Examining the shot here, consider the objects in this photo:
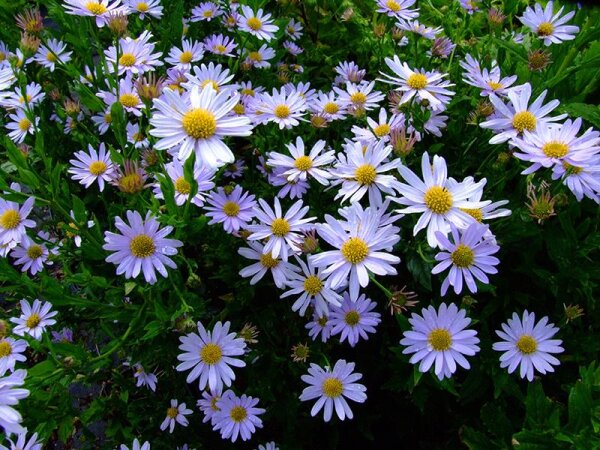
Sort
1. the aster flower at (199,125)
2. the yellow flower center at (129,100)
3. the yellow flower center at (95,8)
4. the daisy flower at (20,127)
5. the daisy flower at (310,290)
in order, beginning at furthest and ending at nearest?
the daisy flower at (20,127) < the yellow flower center at (129,100) < the yellow flower center at (95,8) < the daisy flower at (310,290) < the aster flower at (199,125)

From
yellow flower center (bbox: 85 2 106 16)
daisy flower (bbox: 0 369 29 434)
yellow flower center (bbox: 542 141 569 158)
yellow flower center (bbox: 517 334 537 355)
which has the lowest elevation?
daisy flower (bbox: 0 369 29 434)

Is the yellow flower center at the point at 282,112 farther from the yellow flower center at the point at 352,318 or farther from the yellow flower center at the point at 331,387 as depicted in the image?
the yellow flower center at the point at 331,387

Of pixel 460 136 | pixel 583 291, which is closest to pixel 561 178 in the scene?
pixel 583 291

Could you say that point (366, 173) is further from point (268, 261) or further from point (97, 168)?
point (97, 168)

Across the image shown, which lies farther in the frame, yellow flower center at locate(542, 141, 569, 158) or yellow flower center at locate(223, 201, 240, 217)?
yellow flower center at locate(223, 201, 240, 217)

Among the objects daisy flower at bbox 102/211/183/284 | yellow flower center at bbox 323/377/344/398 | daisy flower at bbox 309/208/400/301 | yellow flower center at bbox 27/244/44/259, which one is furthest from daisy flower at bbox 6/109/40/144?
yellow flower center at bbox 323/377/344/398

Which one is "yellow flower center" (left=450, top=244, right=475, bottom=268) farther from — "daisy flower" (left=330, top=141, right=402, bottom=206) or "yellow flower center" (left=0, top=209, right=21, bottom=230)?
"yellow flower center" (left=0, top=209, right=21, bottom=230)

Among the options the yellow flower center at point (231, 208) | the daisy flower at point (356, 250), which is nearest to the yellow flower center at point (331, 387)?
the daisy flower at point (356, 250)
